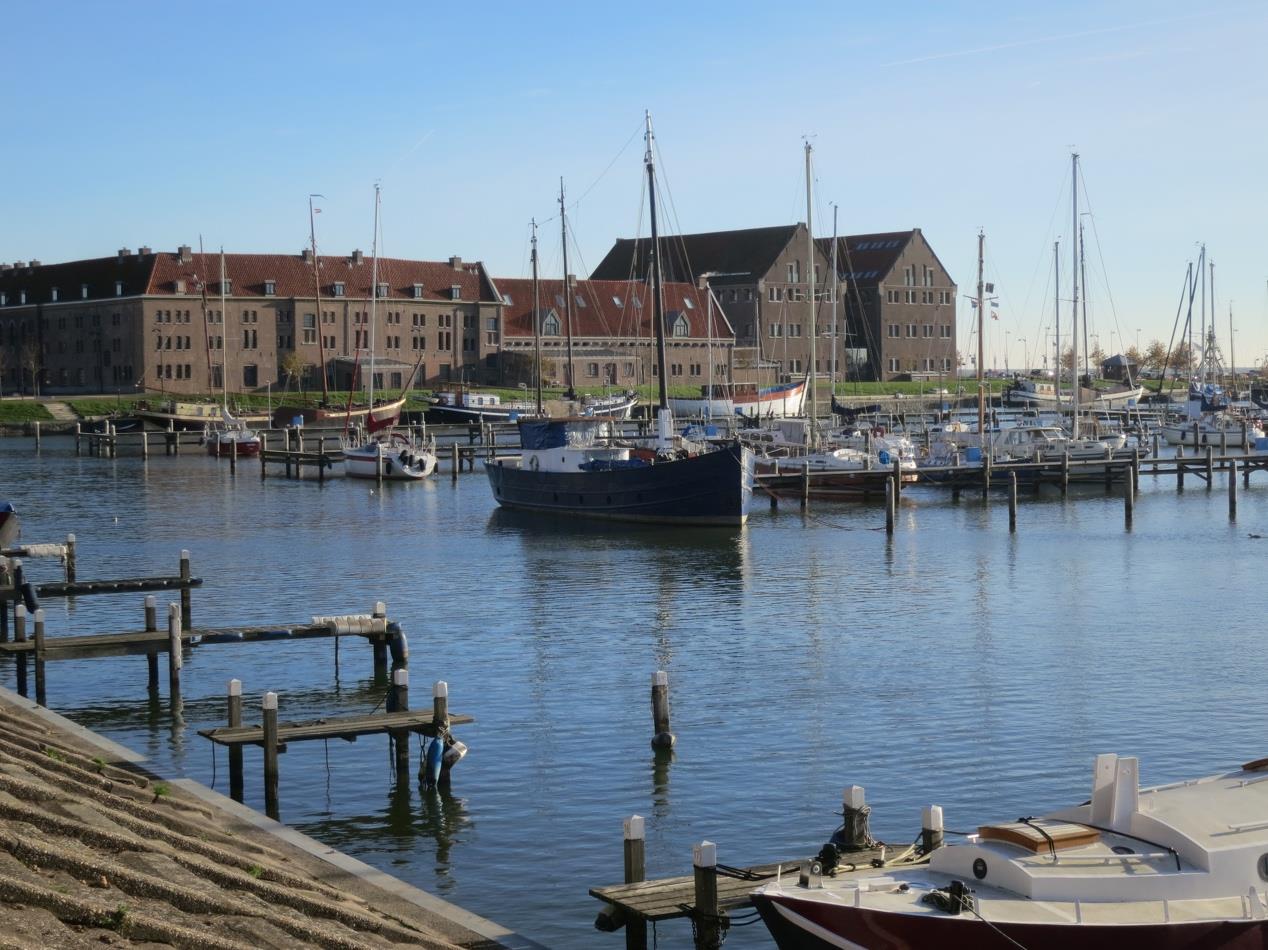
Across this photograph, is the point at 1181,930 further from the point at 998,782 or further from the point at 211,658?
the point at 211,658

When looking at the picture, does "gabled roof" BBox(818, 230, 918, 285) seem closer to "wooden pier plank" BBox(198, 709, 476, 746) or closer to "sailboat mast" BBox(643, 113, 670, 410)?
"sailboat mast" BBox(643, 113, 670, 410)

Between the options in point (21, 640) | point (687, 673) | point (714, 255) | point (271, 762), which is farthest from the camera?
point (714, 255)

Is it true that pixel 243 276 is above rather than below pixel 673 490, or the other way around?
above

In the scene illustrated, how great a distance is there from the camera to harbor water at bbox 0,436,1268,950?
2122 cm

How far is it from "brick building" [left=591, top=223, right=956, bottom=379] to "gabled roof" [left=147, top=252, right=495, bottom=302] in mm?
18219

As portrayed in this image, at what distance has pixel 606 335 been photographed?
142875 mm

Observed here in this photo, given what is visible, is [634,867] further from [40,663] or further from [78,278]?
[78,278]

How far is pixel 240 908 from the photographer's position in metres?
13.4

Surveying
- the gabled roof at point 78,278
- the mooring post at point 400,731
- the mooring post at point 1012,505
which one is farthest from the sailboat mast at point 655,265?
the gabled roof at point 78,278

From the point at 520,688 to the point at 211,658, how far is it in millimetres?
7308

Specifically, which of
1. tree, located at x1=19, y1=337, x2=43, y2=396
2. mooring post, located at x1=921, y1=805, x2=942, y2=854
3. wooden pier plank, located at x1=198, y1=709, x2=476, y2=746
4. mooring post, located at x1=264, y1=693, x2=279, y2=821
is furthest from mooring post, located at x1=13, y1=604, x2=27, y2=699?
tree, located at x1=19, y1=337, x2=43, y2=396

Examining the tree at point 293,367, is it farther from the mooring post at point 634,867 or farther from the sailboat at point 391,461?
the mooring post at point 634,867

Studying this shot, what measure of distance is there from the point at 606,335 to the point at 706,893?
129358 mm

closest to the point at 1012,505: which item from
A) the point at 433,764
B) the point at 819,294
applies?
the point at 433,764
